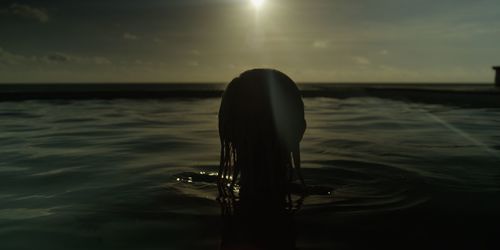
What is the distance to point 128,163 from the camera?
918 cm

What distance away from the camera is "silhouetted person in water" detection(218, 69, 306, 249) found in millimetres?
5328

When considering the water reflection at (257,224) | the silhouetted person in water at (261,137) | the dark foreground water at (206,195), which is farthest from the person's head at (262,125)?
the dark foreground water at (206,195)

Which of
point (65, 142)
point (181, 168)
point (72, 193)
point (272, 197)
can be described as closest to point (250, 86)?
point (272, 197)

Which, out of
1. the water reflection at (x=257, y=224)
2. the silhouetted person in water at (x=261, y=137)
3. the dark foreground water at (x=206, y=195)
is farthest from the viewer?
the silhouetted person in water at (x=261, y=137)

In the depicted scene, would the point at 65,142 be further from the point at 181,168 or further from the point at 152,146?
the point at 181,168

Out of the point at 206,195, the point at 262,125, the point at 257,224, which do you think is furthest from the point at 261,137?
the point at 206,195

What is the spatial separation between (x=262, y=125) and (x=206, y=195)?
1666mm

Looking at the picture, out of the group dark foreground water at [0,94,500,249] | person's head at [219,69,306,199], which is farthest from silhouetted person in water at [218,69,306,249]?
dark foreground water at [0,94,500,249]

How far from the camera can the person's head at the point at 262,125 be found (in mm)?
5340

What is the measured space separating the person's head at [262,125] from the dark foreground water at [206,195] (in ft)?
2.14

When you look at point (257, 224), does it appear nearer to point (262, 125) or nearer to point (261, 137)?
point (261, 137)

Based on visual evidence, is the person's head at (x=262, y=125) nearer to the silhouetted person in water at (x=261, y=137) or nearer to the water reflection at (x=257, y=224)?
the silhouetted person in water at (x=261, y=137)

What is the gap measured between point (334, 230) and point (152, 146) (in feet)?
25.8

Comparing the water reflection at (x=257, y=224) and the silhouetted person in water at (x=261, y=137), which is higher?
the silhouetted person in water at (x=261, y=137)
